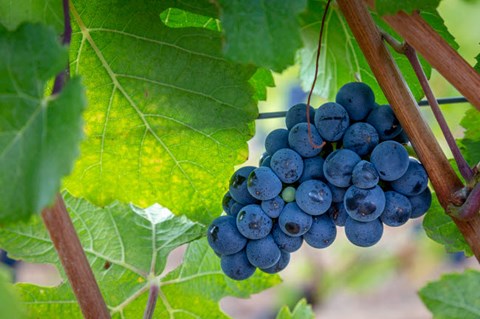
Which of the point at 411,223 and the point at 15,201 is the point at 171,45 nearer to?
the point at 15,201

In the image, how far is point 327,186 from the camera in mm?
718

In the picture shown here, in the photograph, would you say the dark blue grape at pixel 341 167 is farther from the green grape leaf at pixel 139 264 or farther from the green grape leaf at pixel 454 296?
the green grape leaf at pixel 139 264

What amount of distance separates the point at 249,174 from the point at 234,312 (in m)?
4.17

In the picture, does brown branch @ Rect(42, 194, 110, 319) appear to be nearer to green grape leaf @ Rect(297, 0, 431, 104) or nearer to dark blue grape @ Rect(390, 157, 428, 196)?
dark blue grape @ Rect(390, 157, 428, 196)

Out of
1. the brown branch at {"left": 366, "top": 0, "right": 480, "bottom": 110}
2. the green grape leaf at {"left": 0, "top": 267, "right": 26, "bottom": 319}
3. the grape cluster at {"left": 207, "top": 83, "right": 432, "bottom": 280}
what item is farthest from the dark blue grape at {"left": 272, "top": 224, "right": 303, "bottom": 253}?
the green grape leaf at {"left": 0, "top": 267, "right": 26, "bottom": 319}

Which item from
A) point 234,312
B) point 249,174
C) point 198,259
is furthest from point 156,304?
point 234,312

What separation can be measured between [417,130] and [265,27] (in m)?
0.19

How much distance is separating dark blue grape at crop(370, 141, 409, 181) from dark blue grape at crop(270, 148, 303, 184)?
8 cm

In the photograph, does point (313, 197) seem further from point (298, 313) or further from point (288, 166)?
point (298, 313)

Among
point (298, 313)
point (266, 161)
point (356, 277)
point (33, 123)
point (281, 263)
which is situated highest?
point (33, 123)

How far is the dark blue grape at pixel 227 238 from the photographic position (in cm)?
74

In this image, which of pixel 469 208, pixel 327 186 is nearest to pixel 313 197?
pixel 327 186

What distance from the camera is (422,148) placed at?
2.22 feet

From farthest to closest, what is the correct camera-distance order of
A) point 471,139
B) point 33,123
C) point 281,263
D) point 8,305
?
1. point 471,139
2. point 281,263
3. point 33,123
4. point 8,305
